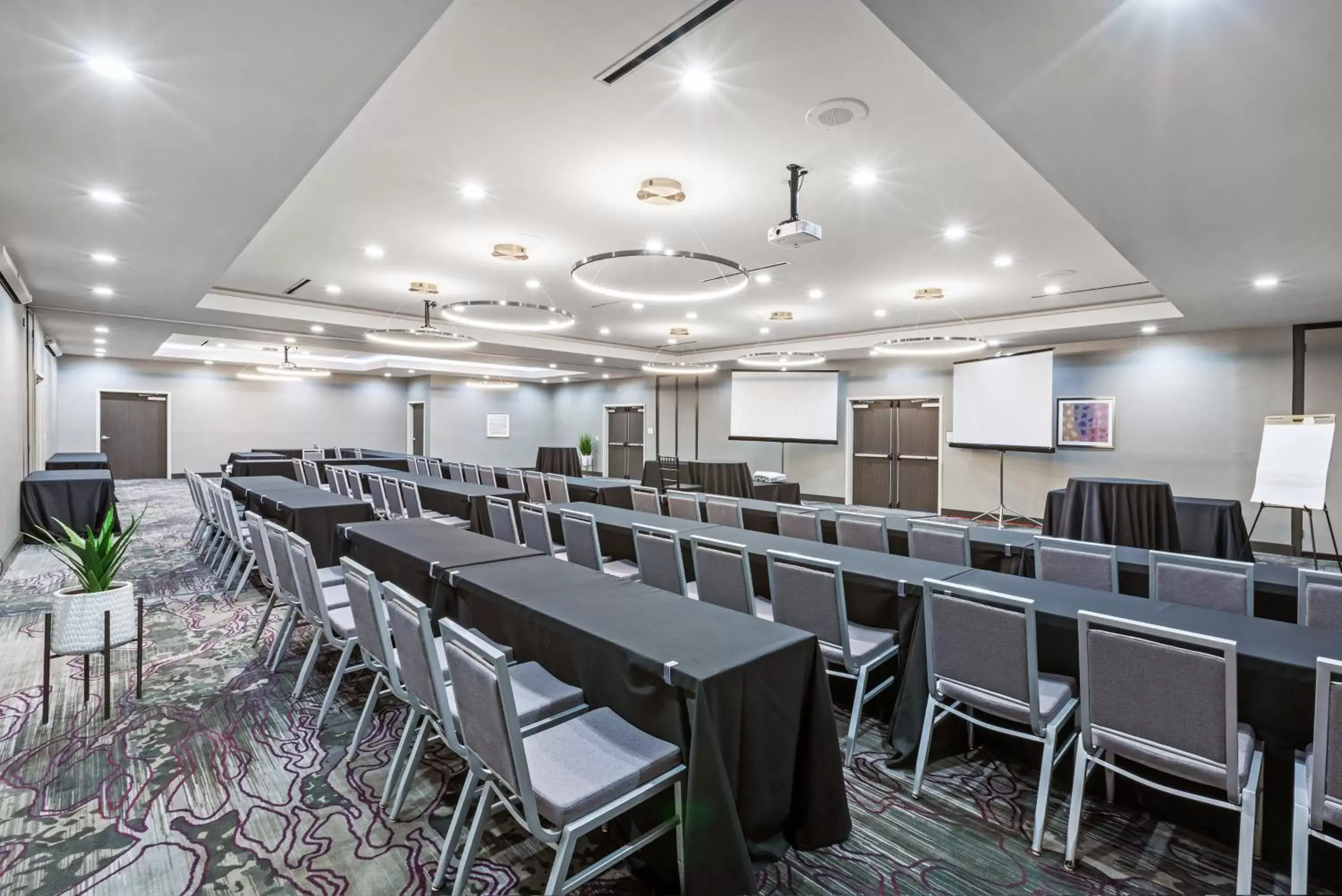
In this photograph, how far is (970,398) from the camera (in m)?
9.70

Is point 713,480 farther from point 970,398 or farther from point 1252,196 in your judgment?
point 1252,196

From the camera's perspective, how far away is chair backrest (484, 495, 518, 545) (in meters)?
5.35

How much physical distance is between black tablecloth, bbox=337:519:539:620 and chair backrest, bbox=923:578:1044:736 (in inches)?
76.6

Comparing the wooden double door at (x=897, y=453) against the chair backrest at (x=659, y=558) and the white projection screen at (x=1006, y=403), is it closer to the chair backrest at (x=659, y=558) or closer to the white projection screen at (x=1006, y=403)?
the white projection screen at (x=1006, y=403)

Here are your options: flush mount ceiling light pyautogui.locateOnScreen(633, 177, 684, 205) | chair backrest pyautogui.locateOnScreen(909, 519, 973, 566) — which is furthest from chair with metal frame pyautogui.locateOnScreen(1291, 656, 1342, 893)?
flush mount ceiling light pyautogui.locateOnScreen(633, 177, 684, 205)

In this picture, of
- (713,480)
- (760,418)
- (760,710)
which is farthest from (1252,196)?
(760,418)

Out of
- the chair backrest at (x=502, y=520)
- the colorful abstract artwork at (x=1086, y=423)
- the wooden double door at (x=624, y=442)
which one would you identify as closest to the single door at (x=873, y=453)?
the colorful abstract artwork at (x=1086, y=423)

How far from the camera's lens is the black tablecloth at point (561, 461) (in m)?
15.0

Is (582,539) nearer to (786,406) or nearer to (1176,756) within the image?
(1176,756)

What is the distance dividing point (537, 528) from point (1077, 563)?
3.70m

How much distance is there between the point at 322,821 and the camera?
2.30 m

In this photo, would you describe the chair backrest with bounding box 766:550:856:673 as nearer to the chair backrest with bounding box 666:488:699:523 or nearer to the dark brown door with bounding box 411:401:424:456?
the chair backrest with bounding box 666:488:699:523

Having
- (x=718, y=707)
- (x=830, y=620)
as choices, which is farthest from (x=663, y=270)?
(x=718, y=707)

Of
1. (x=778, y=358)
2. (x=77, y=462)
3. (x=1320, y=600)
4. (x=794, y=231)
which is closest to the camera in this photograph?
(x=1320, y=600)
